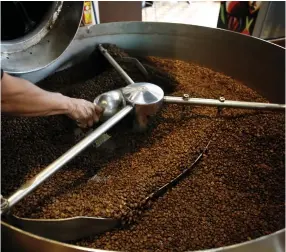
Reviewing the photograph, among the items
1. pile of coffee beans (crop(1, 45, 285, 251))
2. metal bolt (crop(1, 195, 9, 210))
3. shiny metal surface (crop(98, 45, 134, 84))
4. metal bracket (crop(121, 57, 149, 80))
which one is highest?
metal bolt (crop(1, 195, 9, 210))

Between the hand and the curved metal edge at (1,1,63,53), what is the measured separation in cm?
31

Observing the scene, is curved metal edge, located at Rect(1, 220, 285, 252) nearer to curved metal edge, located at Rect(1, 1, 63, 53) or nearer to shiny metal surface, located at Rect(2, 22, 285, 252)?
curved metal edge, located at Rect(1, 1, 63, 53)

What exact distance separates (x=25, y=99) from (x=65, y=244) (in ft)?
1.26

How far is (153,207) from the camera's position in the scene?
3.03 feet

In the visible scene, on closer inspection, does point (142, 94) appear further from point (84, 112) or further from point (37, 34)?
point (37, 34)

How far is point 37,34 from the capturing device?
3.81ft

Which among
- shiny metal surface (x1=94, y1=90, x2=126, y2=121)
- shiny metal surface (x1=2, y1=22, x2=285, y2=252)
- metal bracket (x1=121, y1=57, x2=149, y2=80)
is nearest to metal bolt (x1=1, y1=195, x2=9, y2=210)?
shiny metal surface (x1=94, y1=90, x2=126, y2=121)

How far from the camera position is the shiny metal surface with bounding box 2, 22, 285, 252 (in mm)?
1340

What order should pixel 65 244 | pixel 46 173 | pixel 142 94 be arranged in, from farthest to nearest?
pixel 142 94 → pixel 46 173 → pixel 65 244

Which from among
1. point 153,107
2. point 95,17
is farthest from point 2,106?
point 95,17

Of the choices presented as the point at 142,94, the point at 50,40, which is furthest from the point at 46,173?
the point at 50,40

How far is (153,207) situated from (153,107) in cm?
34

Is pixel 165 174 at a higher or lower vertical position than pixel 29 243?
lower

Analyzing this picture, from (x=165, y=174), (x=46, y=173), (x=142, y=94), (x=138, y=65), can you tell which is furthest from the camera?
(x=138, y=65)
